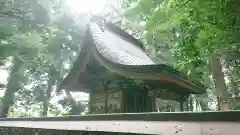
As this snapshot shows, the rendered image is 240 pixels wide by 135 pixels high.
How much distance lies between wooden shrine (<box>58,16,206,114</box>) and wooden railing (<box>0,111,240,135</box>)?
3.14 meters

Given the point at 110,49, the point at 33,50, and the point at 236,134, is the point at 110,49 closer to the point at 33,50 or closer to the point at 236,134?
the point at 33,50

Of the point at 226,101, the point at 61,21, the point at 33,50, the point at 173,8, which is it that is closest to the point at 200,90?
the point at 226,101

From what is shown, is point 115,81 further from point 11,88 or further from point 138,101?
point 11,88

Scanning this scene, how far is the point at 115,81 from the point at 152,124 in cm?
518

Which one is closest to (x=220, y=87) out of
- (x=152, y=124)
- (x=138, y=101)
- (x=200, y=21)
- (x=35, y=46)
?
(x=138, y=101)

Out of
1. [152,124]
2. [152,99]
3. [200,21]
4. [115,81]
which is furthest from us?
[152,99]

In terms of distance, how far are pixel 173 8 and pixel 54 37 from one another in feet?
43.6

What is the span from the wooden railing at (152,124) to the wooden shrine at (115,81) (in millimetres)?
3145

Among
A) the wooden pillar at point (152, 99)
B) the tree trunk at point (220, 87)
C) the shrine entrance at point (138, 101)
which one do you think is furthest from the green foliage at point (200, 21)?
the tree trunk at point (220, 87)

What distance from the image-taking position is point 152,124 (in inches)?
70.8

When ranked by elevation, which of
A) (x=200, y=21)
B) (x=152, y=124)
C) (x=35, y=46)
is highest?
(x=35, y=46)

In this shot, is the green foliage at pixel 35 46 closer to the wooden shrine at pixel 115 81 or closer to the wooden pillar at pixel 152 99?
the wooden shrine at pixel 115 81

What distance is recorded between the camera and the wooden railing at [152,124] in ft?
4.38

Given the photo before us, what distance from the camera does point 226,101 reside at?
8094 mm
